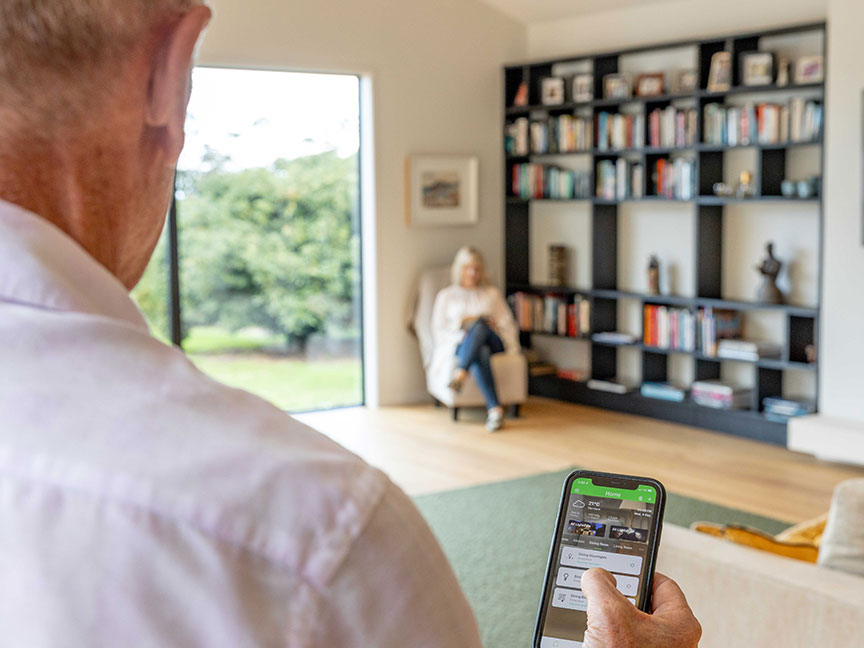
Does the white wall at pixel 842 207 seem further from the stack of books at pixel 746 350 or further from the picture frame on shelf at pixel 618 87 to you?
the picture frame on shelf at pixel 618 87

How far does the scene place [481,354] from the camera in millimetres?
6660

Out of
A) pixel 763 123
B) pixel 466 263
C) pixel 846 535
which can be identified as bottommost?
pixel 846 535

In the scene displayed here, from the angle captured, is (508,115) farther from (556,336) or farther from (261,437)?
(261,437)

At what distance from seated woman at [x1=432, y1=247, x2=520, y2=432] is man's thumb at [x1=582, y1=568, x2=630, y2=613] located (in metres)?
5.77

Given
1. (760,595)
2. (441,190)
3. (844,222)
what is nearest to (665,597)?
(760,595)

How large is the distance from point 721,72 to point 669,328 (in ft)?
5.22

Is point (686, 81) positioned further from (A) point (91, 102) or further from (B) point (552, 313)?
(A) point (91, 102)

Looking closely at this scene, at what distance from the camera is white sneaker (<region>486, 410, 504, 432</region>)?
21.0 ft

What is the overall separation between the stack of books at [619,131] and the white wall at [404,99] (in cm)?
97

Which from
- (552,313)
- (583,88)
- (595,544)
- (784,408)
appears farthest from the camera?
(552,313)

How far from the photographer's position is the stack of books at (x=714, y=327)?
20.9 ft

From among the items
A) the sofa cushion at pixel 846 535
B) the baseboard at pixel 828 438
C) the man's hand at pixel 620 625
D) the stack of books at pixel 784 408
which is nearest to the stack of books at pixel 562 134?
the stack of books at pixel 784 408

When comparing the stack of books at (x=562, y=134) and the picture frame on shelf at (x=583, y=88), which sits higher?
the picture frame on shelf at (x=583, y=88)

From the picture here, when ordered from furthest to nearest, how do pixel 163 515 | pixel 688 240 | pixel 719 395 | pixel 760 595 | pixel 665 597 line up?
pixel 688 240 → pixel 719 395 → pixel 760 595 → pixel 665 597 → pixel 163 515
